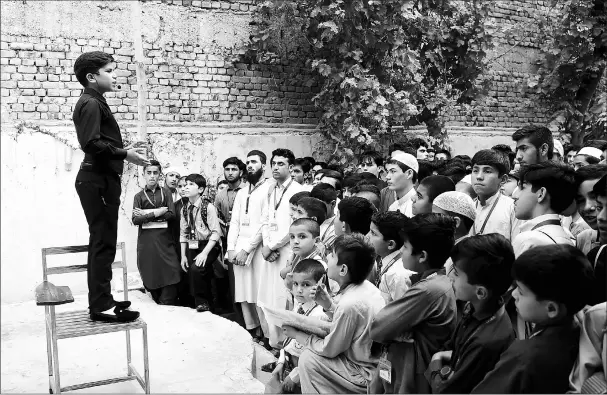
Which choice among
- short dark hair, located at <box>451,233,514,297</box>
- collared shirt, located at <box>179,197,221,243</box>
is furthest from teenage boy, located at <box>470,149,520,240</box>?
collared shirt, located at <box>179,197,221,243</box>

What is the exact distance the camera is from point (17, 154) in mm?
6992

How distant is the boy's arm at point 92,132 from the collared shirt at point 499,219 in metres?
2.37

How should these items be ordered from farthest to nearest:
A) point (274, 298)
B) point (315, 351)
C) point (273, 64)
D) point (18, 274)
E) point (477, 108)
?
1. point (477, 108)
2. point (273, 64)
3. point (18, 274)
4. point (274, 298)
5. point (315, 351)

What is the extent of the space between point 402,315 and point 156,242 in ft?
14.9

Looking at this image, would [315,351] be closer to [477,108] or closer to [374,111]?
[374,111]

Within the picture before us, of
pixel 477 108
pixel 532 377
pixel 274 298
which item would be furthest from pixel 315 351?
pixel 477 108

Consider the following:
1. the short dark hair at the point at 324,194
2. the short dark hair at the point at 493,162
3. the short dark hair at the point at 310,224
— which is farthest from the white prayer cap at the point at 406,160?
the short dark hair at the point at 310,224

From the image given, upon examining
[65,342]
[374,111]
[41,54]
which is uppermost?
[41,54]

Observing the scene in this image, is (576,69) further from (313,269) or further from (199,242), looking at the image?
(313,269)

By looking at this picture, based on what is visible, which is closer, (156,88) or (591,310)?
(591,310)

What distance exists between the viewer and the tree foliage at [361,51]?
7.93m

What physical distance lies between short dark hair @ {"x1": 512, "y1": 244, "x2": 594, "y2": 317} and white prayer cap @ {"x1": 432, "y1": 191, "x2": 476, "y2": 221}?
52.4 inches

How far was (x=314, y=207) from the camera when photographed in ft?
15.7

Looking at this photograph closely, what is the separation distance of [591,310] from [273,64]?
7114mm
